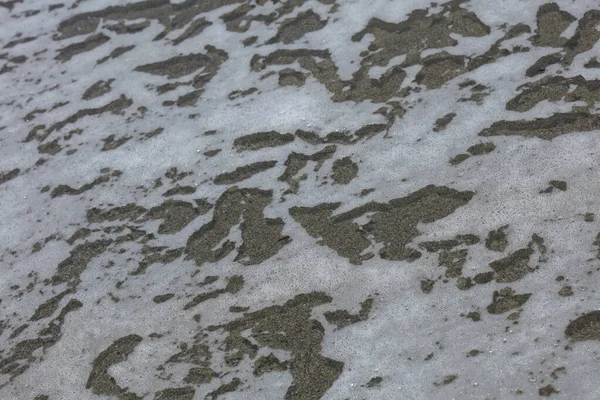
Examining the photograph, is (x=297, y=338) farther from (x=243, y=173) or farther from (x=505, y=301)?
(x=243, y=173)

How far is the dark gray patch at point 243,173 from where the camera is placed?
13.8 feet

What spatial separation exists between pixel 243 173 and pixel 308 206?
0.55m

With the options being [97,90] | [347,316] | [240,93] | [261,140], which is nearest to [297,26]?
[240,93]

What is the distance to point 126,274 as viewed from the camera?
3830 millimetres

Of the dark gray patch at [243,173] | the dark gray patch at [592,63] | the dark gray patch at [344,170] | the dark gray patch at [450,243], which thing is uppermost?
the dark gray patch at [592,63]

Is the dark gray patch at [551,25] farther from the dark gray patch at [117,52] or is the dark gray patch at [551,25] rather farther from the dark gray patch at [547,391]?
the dark gray patch at [117,52]

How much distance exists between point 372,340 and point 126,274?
1473mm

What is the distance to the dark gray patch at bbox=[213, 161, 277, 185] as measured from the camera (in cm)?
421

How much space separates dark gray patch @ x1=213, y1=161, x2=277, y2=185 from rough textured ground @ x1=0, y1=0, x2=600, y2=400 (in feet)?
0.06

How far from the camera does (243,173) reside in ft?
13.9

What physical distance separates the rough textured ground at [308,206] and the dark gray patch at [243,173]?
0.06 ft

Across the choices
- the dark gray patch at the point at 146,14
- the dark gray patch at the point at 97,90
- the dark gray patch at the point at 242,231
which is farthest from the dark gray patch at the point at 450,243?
the dark gray patch at the point at 146,14

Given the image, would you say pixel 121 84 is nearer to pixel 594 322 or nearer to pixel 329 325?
pixel 329 325

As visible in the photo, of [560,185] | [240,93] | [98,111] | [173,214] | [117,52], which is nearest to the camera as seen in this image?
[560,185]
